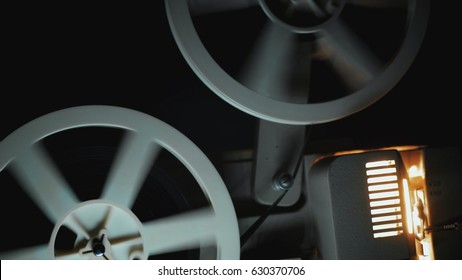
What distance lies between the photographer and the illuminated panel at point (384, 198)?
127cm

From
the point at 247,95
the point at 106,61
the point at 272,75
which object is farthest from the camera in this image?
the point at 106,61

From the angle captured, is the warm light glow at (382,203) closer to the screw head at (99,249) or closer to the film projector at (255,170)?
the film projector at (255,170)

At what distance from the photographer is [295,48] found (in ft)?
4.30

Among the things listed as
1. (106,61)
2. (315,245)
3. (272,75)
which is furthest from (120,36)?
(315,245)

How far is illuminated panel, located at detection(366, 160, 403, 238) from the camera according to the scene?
49.9 inches

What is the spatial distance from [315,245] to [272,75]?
21.5 inches

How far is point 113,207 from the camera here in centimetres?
121

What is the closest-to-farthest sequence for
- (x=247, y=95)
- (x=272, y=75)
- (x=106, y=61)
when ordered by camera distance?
1. (x=247, y=95)
2. (x=272, y=75)
3. (x=106, y=61)

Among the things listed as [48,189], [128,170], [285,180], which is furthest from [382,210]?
[48,189]

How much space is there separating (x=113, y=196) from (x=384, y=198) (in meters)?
0.75

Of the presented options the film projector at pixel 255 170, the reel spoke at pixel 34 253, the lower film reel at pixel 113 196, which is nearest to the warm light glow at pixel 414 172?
the film projector at pixel 255 170

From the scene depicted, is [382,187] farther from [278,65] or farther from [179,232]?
[179,232]

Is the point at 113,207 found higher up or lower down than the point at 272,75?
lower down
